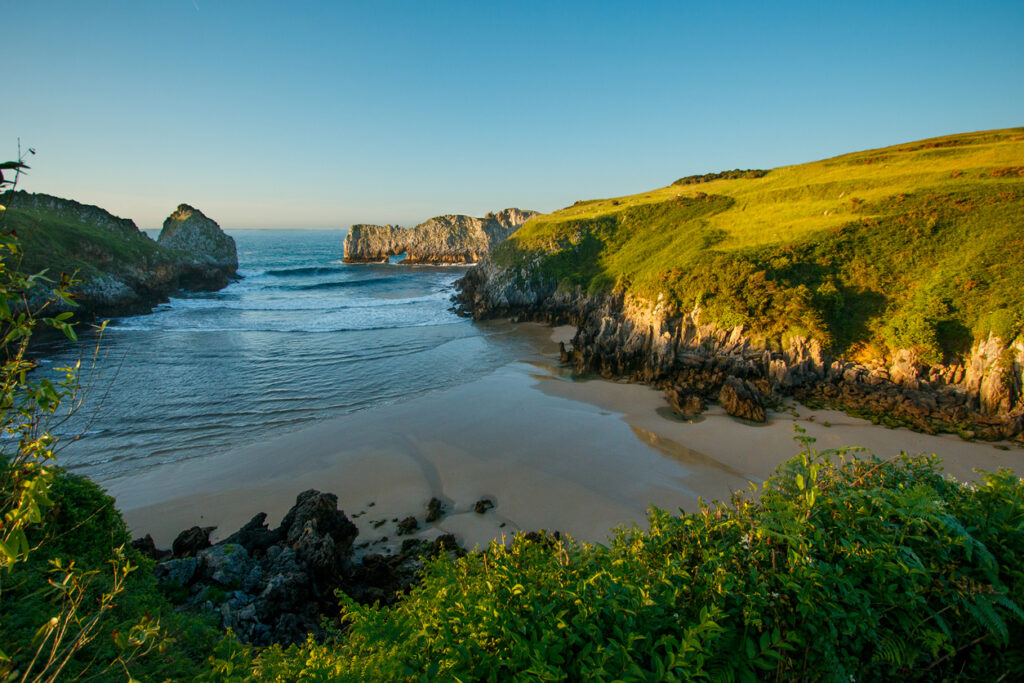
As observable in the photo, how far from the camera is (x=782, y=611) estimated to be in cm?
384

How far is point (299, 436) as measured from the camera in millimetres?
18156

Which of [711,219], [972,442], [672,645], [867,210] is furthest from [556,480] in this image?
[711,219]

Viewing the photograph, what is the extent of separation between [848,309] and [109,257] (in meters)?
69.2

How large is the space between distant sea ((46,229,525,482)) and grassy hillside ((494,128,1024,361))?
13.8 metres

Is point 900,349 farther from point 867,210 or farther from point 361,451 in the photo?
point 361,451

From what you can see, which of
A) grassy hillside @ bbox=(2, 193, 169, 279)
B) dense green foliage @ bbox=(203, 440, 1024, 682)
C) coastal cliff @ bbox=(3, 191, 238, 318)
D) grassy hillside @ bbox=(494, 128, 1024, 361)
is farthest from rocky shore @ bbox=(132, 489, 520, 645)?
grassy hillside @ bbox=(2, 193, 169, 279)

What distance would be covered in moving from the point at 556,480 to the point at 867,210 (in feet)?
103

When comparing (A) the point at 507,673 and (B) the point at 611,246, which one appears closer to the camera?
(A) the point at 507,673

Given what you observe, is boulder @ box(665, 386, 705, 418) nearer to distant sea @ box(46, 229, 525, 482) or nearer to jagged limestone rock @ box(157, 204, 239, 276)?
distant sea @ box(46, 229, 525, 482)

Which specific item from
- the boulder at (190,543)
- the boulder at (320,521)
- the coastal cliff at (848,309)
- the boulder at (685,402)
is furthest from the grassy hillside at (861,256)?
the boulder at (190,543)

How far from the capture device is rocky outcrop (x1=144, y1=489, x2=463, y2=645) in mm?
8578

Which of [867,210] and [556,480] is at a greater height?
[867,210]

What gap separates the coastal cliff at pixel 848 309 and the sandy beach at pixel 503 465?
2014 millimetres

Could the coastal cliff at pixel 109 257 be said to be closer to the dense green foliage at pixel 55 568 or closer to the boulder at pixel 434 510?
the dense green foliage at pixel 55 568
